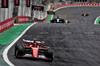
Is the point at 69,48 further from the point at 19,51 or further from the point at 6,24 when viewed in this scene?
the point at 6,24

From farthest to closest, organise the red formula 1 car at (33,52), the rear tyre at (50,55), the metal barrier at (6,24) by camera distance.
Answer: the metal barrier at (6,24), the rear tyre at (50,55), the red formula 1 car at (33,52)

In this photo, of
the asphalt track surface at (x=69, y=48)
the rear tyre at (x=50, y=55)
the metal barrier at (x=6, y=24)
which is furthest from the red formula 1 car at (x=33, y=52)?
the metal barrier at (x=6, y=24)

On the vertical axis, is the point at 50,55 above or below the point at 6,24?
below

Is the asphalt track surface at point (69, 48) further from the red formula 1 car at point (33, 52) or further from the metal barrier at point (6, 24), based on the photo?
the metal barrier at point (6, 24)

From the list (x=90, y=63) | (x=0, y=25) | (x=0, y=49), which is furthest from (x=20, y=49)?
(x=0, y=25)

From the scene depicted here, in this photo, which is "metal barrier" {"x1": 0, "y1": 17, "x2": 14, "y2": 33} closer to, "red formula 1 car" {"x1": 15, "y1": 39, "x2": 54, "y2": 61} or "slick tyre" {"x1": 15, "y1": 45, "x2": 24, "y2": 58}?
"red formula 1 car" {"x1": 15, "y1": 39, "x2": 54, "y2": 61}

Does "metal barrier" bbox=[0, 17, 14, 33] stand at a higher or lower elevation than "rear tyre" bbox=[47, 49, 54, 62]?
higher

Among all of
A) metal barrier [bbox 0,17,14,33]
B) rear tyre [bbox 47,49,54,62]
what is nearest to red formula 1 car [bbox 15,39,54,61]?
rear tyre [bbox 47,49,54,62]

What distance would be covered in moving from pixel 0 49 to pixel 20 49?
2.86 metres

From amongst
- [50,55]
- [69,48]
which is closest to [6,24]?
[69,48]

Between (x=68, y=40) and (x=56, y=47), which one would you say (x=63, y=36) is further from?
(x=56, y=47)

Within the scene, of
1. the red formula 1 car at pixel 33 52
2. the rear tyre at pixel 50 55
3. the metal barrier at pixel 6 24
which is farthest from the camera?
the metal barrier at pixel 6 24

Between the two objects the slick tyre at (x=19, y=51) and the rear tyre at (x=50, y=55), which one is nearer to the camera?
the slick tyre at (x=19, y=51)

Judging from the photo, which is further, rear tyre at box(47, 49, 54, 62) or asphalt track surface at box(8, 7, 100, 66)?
rear tyre at box(47, 49, 54, 62)
